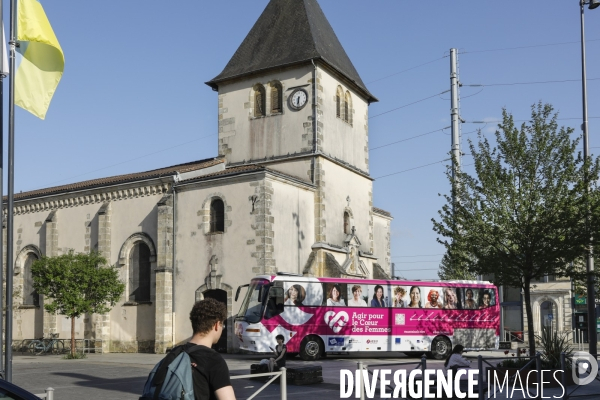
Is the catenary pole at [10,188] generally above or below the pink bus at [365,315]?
above

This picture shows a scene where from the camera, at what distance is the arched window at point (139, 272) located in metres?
33.2

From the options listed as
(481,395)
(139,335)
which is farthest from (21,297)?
(481,395)

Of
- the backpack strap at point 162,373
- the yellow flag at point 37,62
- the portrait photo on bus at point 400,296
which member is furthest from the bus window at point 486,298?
the backpack strap at point 162,373

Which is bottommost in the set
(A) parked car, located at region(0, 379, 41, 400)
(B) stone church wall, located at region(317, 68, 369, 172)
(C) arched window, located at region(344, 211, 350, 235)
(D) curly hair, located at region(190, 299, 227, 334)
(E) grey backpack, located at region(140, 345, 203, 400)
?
(A) parked car, located at region(0, 379, 41, 400)

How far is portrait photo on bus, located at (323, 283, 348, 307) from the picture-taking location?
2534cm

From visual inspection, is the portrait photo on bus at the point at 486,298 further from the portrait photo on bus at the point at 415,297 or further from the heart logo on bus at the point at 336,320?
the heart logo on bus at the point at 336,320

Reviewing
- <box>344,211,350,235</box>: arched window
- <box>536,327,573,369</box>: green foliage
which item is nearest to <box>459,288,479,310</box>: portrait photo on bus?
<box>344,211,350,235</box>: arched window

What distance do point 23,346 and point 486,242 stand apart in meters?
25.5

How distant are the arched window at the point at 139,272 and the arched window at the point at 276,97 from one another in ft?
27.4

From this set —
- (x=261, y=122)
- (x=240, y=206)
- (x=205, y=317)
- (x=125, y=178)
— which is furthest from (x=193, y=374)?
(x=125, y=178)

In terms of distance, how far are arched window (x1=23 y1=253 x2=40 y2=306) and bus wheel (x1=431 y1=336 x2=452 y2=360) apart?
2050 cm

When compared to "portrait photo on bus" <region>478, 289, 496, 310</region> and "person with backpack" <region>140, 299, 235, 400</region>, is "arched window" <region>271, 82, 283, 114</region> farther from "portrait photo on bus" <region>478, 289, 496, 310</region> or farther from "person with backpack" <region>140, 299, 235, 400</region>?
"person with backpack" <region>140, 299, 235, 400</region>

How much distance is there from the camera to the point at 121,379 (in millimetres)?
19219

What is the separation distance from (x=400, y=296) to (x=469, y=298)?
9.45 feet
